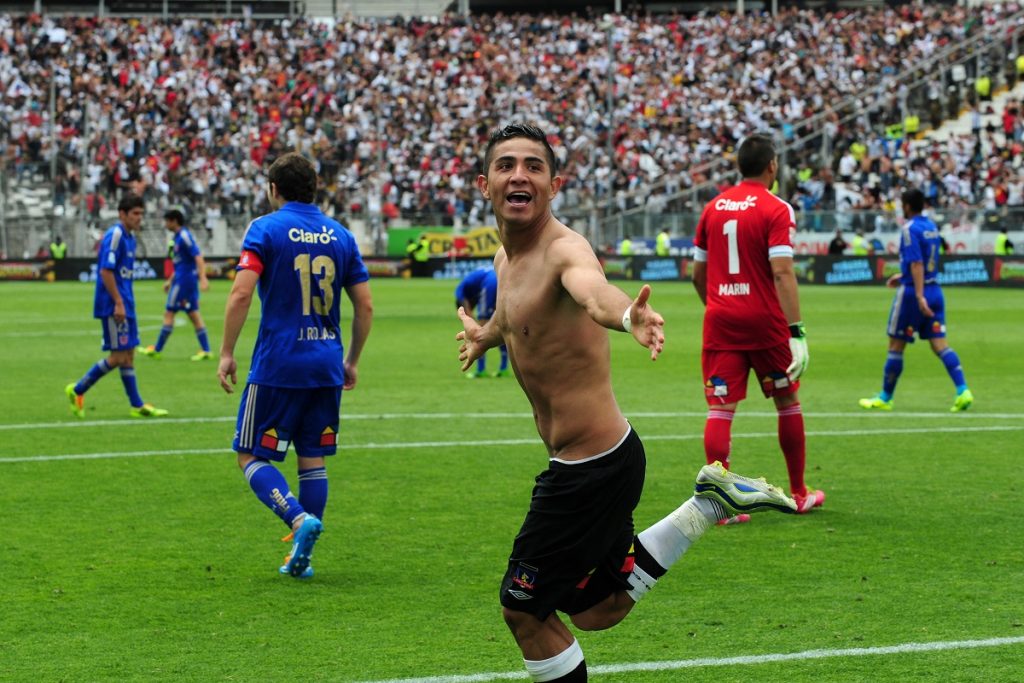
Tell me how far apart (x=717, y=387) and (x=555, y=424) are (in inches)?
164

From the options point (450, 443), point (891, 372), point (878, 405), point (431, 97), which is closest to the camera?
point (450, 443)

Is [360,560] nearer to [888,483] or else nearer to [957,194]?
[888,483]

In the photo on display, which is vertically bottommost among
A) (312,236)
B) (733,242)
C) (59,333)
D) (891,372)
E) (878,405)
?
(59,333)

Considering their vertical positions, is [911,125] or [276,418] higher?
[911,125]

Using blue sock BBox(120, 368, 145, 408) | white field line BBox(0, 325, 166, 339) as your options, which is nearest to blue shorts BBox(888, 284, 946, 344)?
blue sock BBox(120, 368, 145, 408)

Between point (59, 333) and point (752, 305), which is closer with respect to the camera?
point (752, 305)

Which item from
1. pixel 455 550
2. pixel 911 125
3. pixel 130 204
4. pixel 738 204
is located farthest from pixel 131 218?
pixel 911 125

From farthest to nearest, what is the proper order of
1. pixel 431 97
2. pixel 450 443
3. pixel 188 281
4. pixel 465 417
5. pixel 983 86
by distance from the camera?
pixel 431 97
pixel 983 86
pixel 188 281
pixel 465 417
pixel 450 443

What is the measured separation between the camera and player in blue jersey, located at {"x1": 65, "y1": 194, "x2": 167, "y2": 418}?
1392cm

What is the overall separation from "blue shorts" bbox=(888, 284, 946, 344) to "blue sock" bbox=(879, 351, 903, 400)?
0.64 feet

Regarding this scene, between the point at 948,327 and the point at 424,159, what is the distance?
29.5m

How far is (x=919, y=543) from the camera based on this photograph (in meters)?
8.29

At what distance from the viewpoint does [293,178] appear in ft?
25.8

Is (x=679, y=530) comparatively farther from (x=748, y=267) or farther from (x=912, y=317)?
(x=912, y=317)
